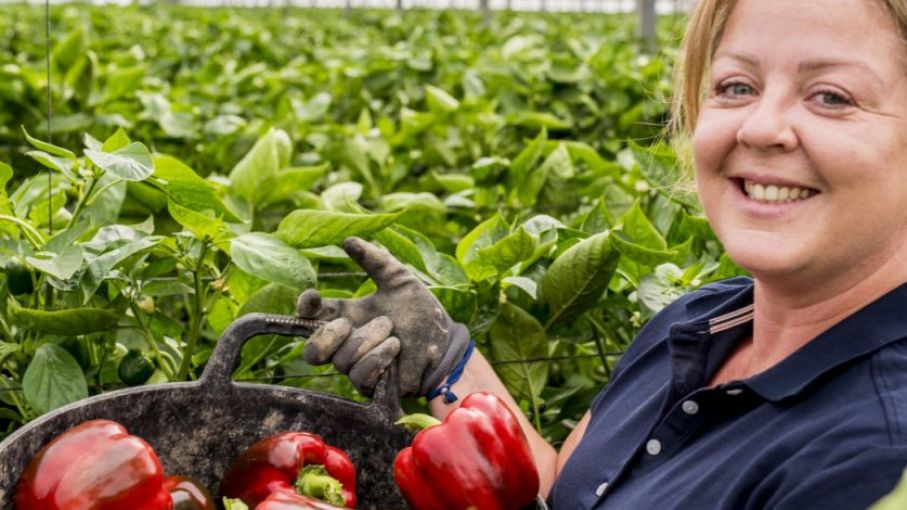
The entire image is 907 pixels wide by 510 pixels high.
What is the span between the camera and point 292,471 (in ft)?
5.50

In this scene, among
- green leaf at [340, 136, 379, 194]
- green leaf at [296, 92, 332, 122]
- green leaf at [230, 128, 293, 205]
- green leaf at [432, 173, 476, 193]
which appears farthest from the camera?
green leaf at [296, 92, 332, 122]

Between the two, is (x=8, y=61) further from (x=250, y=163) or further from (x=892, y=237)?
(x=892, y=237)

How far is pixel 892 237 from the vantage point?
1581 millimetres

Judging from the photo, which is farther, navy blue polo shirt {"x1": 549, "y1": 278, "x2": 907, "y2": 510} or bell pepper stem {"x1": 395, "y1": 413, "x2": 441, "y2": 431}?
bell pepper stem {"x1": 395, "y1": 413, "x2": 441, "y2": 431}

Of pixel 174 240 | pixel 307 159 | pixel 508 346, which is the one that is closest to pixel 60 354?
pixel 174 240

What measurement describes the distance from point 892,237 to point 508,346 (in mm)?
838

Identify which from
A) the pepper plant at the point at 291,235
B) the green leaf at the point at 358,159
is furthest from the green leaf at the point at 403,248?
the green leaf at the point at 358,159

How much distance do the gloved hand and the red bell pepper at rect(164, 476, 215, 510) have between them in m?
0.28

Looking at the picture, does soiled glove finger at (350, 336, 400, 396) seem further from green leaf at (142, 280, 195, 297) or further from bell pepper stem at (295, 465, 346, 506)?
green leaf at (142, 280, 195, 297)

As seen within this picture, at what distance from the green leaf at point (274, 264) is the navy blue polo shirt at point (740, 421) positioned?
49 centimetres

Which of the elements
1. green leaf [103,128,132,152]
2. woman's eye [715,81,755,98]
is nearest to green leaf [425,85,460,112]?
green leaf [103,128,132,152]

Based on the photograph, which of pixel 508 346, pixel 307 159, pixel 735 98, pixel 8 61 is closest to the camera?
pixel 735 98

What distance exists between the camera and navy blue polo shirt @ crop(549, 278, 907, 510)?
1.40 metres

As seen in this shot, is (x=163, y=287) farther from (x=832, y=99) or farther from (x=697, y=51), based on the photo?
(x=832, y=99)
